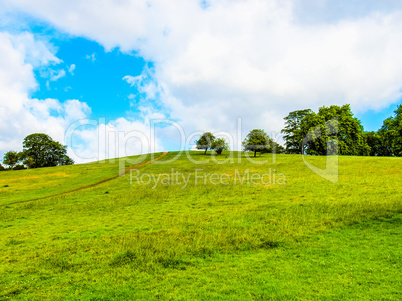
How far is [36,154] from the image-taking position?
8875 centimetres

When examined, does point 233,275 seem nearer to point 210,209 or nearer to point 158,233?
point 158,233

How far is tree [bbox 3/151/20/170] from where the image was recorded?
86625 millimetres

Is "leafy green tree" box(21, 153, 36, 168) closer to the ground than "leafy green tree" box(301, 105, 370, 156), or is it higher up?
closer to the ground

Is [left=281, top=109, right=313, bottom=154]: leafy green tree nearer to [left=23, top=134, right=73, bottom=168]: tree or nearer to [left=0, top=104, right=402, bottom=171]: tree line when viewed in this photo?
[left=0, top=104, right=402, bottom=171]: tree line

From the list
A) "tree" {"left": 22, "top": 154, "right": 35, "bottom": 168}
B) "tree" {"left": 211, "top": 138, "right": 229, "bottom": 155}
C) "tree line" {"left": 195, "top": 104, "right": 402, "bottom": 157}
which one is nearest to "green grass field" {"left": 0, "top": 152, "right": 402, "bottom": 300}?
"tree line" {"left": 195, "top": 104, "right": 402, "bottom": 157}

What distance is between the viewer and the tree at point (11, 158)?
284 feet

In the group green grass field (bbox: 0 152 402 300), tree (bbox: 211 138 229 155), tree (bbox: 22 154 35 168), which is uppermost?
tree (bbox: 211 138 229 155)

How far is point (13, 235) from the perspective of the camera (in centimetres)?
1666

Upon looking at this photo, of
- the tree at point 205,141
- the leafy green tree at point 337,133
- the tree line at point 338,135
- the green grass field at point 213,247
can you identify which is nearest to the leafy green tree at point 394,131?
the tree line at point 338,135

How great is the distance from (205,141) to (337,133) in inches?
1592

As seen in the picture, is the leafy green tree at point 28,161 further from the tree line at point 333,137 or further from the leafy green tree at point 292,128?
the leafy green tree at point 292,128

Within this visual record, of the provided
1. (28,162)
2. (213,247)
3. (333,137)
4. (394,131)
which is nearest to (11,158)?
(28,162)

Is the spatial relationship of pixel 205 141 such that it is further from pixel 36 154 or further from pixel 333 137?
pixel 36 154

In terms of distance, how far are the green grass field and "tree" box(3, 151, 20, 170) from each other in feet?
257
